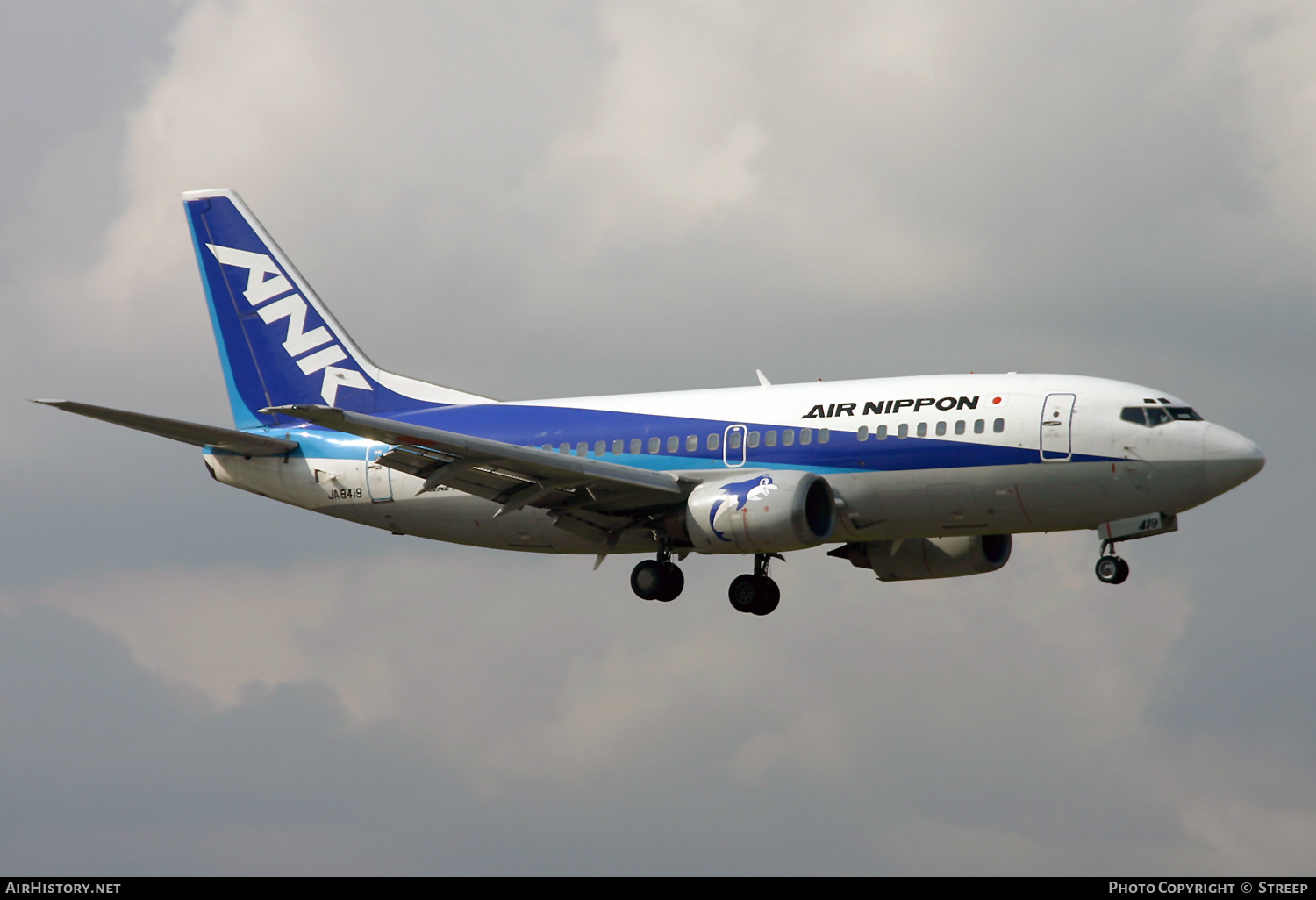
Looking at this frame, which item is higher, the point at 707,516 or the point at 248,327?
the point at 248,327

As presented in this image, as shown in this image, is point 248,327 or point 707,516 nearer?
point 707,516

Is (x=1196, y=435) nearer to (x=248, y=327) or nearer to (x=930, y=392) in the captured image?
(x=930, y=392)

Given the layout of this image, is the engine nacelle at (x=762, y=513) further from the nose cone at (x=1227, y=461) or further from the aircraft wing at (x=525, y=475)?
the nose cone at (x=1227, y=461)

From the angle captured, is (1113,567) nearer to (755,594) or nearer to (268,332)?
(755,594)

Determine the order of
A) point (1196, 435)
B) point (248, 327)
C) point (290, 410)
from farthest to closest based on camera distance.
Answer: point (248, 327) < point (1196, 435) < point (290, 410)

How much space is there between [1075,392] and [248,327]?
89.8 feet

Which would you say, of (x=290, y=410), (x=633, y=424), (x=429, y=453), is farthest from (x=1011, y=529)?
(x=290, y=410)

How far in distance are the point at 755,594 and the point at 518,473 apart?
8.63 meters

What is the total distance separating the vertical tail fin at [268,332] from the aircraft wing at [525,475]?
8722mm

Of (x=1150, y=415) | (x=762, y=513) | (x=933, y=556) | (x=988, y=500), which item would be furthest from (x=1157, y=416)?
(x=762, y=513)

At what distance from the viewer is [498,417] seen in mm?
50031

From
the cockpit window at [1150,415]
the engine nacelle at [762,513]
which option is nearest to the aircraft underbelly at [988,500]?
the engine nacelle at [762,513]

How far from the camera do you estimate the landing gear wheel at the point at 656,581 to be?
46.1 meters

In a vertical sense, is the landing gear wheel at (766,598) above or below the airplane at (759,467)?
below
